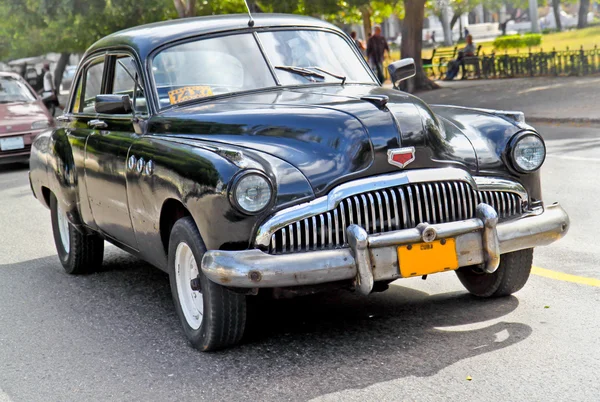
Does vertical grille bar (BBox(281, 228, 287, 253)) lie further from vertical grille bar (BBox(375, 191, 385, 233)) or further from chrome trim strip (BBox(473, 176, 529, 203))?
chrome trim strip (BBox(473, 176, 529, 203))

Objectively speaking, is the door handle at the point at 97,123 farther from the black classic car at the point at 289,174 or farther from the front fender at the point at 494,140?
the front fender at the point at 494,140

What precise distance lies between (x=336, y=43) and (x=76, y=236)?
265 cm

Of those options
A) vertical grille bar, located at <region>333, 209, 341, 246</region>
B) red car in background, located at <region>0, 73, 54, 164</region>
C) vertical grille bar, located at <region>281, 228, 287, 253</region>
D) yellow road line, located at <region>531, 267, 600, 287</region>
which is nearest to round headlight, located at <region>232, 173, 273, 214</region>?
vertical grille bar, located at <region>281, 228, 287, 253</region>

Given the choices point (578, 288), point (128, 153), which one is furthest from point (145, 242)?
point (578, 288)

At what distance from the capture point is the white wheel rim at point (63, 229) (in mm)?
8125

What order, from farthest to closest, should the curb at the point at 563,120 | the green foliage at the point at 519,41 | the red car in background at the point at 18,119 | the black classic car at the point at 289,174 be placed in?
the green foliage at the point at 519,41, the curb at the point at 563,120, the red car in background at the point at 18,119, the black classic car at the point at 289,174

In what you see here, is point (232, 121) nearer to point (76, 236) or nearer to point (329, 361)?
point (329, 361)

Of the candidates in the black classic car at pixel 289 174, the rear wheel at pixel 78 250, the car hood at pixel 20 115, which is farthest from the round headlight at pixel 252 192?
the car hood at pixel 20 115

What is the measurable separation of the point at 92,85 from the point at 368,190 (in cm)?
337

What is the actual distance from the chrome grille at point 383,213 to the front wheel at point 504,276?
70cm

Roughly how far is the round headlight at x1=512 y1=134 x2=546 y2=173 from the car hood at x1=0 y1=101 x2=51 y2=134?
13079mm

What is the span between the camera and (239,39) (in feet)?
21.3

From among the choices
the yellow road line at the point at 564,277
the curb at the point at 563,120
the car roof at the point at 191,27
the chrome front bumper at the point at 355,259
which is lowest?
the curb at the point at 563,120

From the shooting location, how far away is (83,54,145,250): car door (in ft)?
21.0
